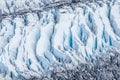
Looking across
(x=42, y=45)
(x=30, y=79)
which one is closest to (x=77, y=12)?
(x=42, y=45)

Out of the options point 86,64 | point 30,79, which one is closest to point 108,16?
point 86,64

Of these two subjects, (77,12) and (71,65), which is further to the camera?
(77,12)

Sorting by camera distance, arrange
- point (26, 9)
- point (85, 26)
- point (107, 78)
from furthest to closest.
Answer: point (26, 9), point (85, 26), point (107, 78)

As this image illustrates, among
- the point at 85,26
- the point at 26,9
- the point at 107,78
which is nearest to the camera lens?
the point at 107,78

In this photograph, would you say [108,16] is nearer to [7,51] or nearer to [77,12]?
[77,12]

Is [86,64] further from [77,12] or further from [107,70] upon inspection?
[77,12]

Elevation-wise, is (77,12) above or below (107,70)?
above
